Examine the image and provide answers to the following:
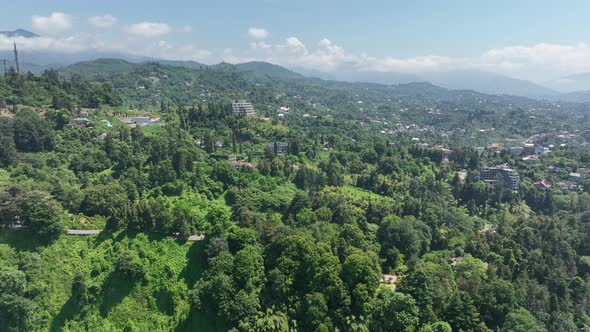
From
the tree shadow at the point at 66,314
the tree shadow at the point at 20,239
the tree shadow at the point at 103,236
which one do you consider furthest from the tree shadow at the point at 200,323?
the tree shadow at the point at 20,239

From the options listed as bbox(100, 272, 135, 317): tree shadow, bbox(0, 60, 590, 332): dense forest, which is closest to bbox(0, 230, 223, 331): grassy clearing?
bbox(100, 272, 135, 317): tree shadow

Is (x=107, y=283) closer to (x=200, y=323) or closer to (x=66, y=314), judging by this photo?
(x=66, y=314)

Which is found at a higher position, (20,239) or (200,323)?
(20,239)

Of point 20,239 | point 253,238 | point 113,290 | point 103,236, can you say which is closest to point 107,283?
point 113,290

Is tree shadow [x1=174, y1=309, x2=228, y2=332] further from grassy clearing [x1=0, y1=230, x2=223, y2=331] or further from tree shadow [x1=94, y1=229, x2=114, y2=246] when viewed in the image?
tree shadow [x1=94, y1=229, x2=114, y2=246]

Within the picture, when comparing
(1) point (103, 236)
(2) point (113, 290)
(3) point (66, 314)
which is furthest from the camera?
(1) point (103, 236)

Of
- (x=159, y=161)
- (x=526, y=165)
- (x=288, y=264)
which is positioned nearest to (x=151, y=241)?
(x=288, y=264)
